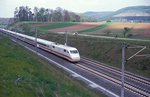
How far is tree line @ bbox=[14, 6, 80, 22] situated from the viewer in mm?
179500

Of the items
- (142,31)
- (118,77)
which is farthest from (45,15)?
(118,77)

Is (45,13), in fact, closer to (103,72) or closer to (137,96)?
(103,72)

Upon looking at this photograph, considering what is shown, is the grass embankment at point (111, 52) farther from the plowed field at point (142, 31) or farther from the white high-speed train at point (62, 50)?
the plowed field at point (142, 31)

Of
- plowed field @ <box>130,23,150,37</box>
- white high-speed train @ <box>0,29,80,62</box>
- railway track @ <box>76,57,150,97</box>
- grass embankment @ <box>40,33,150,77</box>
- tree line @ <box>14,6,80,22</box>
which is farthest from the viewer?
tree line @ <box>14,6,80,22</box>

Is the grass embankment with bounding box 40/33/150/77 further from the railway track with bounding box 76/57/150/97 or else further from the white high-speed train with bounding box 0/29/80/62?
the white high-speed train with bounding box 0/29/80/62

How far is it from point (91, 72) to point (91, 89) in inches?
334

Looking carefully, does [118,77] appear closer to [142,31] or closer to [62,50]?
[62,50]

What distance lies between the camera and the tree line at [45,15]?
589 feet

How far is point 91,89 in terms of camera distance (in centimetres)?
3027

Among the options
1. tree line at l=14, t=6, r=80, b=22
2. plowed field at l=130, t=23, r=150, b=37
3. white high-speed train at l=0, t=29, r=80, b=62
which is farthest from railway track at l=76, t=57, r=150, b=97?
tree line at l=14, t=6, r=80, b=22

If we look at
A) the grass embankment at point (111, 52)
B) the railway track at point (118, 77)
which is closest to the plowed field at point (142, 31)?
the grass embankment at point (111, 52)

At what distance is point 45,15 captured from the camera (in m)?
187

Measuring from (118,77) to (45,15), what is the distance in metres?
156

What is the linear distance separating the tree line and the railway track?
13236 centimetres
